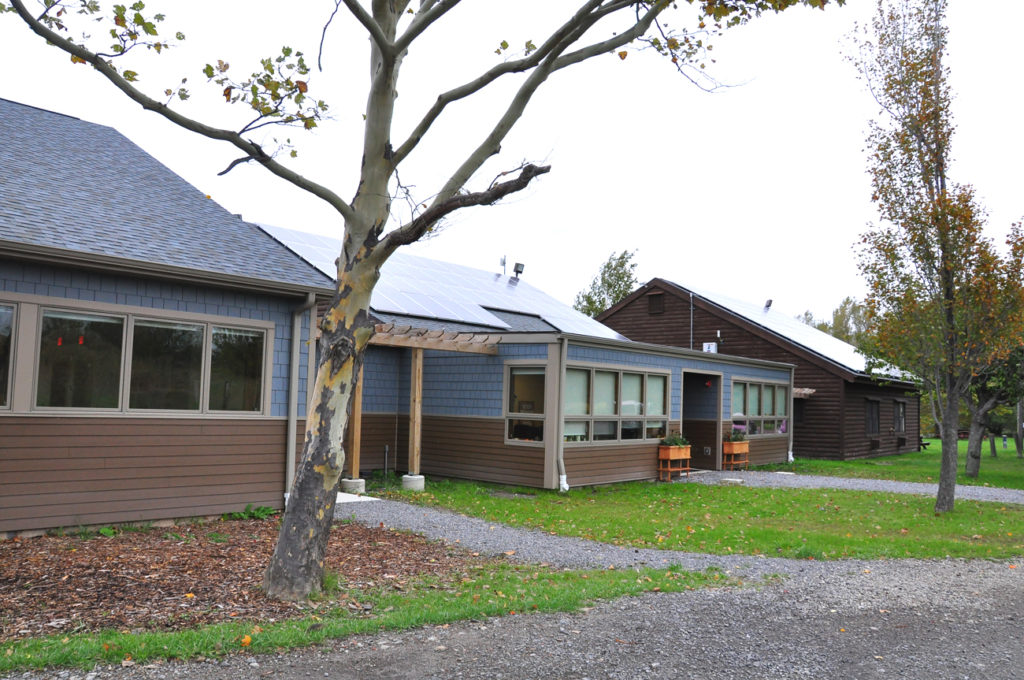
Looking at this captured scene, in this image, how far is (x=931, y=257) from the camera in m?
11.8

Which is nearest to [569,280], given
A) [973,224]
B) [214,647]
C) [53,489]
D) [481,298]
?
[481,298]

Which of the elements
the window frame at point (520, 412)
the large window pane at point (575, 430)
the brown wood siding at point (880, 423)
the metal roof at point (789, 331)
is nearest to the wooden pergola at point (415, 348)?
the window frame at point (520, 412)

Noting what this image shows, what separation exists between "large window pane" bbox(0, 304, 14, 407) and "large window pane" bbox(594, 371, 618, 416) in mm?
9876

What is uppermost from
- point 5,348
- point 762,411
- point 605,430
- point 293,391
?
point 5,348

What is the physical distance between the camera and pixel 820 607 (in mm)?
6117

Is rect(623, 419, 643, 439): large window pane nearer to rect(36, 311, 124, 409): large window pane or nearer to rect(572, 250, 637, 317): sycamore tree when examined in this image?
rect(36, 311, 124, 409): large window pane

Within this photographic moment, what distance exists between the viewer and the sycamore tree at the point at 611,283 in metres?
42.6

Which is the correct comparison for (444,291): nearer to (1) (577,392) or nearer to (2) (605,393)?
(2) (605,393)

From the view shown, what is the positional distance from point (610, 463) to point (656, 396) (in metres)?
2.31

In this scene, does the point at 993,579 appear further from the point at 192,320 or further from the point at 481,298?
the point at 481,298

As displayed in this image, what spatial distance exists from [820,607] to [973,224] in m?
7.94

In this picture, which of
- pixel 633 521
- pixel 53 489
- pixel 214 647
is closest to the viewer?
pixel 214 647

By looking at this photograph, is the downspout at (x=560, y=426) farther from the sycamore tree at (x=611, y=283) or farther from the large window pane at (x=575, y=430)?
the sycamore tree at (x=611, y=283)

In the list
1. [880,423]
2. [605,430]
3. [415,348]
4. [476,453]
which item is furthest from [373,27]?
[880,423]
